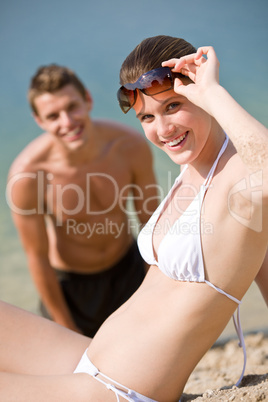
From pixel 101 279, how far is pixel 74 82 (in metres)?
1.71

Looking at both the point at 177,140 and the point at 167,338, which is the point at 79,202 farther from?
the point at 167,338

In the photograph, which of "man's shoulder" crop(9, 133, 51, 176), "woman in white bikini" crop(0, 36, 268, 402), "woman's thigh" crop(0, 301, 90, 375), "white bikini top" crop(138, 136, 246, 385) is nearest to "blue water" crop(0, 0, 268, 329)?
"man's shoulder" crop(9, 133, 51, 176)

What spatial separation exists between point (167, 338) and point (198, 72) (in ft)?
3.32

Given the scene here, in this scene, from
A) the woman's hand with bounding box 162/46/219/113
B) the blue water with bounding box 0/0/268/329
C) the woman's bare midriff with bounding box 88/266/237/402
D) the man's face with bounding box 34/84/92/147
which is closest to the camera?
the woman's hand with bounding box 162/46/219/113

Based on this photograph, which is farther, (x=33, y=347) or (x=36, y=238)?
(x=36, y=238)

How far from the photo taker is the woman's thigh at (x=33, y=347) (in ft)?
7.49

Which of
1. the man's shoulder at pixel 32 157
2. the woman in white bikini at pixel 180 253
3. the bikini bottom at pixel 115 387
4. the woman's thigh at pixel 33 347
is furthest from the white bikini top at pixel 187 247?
the man's shoulder at pixel 32 157

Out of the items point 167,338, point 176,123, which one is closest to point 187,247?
point 167,338

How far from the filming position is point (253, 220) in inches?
71.9

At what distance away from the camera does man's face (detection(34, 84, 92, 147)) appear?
4234 millimetres

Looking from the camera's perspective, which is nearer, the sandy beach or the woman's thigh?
the sandy beach

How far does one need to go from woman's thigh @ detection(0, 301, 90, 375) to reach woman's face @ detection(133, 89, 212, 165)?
0.99 metres

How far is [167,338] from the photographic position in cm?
195

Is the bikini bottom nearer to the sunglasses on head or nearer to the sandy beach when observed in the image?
the sandy beach
